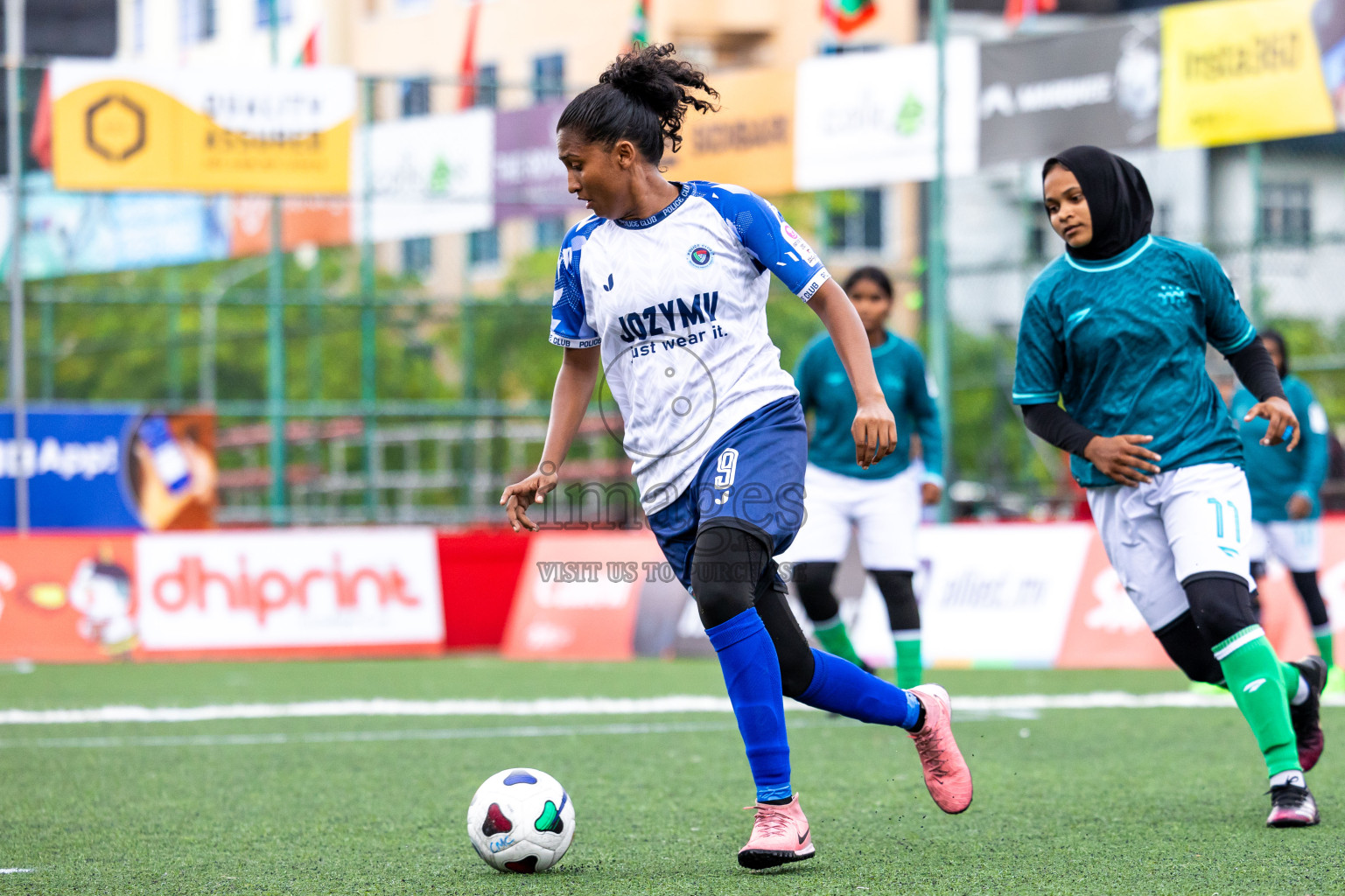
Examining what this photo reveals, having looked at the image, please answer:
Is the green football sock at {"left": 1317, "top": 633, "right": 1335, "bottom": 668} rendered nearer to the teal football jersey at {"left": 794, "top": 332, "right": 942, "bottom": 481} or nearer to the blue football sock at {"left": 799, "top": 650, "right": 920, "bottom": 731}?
the teal football jersey at {"left": 794, "top": 332, "right": 942, "bottom": 481}

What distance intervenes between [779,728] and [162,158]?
12.0 meters

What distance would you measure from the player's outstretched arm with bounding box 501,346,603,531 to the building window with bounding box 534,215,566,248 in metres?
17.9

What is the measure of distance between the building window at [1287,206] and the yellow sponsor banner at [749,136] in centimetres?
498

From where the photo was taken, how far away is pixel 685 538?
486 cm

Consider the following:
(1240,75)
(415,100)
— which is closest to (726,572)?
(1240,75)

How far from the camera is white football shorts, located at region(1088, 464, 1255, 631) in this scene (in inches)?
203

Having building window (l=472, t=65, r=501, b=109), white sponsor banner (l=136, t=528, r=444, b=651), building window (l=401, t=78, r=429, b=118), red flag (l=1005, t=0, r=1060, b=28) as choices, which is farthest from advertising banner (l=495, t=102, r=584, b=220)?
white sponsor banner (l=136, t=528, r=444, b=651)

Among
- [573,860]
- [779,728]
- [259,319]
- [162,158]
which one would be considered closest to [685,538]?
[779,728]

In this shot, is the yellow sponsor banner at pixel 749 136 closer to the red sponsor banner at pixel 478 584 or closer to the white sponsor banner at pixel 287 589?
the red sponsor banner at pixel 478 584

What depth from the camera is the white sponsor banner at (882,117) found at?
15375mm

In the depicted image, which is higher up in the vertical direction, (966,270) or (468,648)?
(966,270)

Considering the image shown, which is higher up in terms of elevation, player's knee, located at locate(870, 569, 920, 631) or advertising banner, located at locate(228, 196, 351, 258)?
advertising banner, located at locate(228, 196, 351, 258)

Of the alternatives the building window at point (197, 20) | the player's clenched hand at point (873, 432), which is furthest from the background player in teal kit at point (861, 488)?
the building window at point (197, 20)

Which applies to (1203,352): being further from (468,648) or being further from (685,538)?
(468,648)
